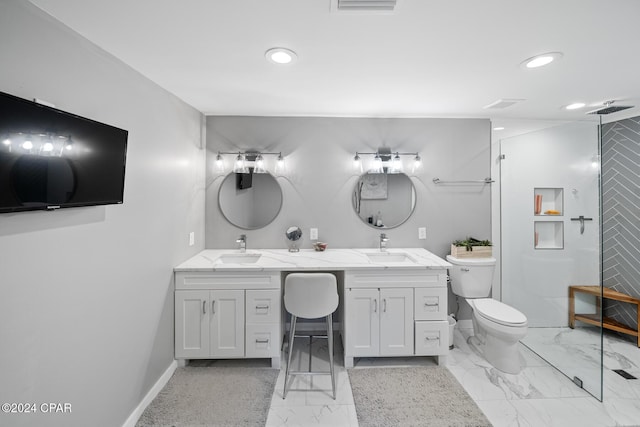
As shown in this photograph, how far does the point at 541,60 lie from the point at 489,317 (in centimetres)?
194

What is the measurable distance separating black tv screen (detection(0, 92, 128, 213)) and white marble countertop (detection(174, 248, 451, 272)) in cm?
101

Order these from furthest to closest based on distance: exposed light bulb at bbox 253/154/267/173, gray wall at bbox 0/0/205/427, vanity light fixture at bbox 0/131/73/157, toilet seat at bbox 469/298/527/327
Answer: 1. exposed light bulb at bbox 253/154/267/173
2. toilet seat at bbox 469/298/527/327
3. gray wall at bbox 0/0/205/427
4. vanity light fixture at bbox 0/131/73/157

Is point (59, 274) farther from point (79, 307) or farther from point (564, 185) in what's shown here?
point (564, 185)

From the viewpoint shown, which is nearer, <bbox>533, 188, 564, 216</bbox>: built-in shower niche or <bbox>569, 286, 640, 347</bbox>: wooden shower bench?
<bbox>569, 286, 640, 347</bbox>: wooden shower bench

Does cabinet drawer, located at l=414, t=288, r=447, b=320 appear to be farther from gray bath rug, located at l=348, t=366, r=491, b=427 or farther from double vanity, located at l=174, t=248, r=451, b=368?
gray bath rug, located at l=348, t=366, r=491, b=427

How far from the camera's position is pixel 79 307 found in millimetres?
1294

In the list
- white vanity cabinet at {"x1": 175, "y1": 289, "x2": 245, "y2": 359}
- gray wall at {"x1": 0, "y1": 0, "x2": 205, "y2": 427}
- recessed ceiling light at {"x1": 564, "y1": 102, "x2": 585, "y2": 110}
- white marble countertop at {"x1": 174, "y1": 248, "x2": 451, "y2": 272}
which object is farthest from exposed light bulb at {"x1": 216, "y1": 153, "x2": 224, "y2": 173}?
recessed ceiling light at {"x1": 564, "y1": 102, "x2": 585, "y2": 110}

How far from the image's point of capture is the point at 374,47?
149 cm

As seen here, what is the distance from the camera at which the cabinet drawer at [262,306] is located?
2.18 metres

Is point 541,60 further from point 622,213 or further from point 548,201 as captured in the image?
point 622,213

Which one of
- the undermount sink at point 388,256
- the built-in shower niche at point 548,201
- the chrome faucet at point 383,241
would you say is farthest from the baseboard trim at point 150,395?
the built-in shower niche at point 548,201

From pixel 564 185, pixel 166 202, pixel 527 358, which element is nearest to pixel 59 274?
pixel 166 202

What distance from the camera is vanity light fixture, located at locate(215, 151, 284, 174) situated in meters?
2.72

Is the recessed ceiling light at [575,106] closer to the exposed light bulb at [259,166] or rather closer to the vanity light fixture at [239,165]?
the exposed light bulb at [259,166]
